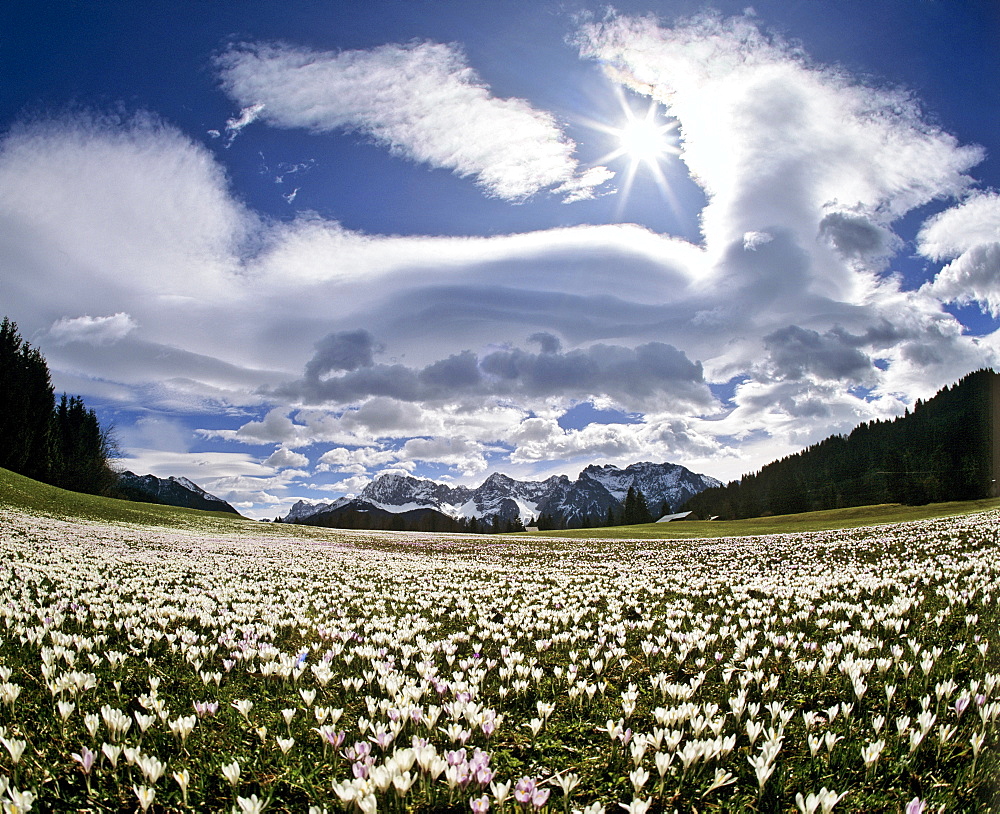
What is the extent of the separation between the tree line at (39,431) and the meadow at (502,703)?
92460 millimetres

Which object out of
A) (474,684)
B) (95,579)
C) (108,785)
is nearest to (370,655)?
(474,684)

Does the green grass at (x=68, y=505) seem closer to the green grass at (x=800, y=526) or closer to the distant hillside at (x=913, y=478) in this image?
the green grass at (x=800, y=526)

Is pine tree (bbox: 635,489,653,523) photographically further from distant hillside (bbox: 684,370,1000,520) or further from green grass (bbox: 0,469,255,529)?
green grass (bbox: 0,469,255,529)

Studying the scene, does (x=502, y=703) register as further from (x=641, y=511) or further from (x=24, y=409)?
(x=641, y=511)

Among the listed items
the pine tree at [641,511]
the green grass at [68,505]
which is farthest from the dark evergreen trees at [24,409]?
the pine tree at [641,511]

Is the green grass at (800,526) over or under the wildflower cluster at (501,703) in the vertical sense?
under

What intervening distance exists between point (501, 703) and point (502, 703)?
0.03 m

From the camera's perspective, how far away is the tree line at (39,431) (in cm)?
7731

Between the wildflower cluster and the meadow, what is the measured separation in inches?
1.1

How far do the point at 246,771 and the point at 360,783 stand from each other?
1.21 metres

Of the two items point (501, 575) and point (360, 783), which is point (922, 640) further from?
point (501, 575)

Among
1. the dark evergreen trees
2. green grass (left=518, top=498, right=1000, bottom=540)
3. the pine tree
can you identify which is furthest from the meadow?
the pine tree

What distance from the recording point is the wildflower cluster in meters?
3.06

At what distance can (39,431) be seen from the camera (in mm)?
83000
